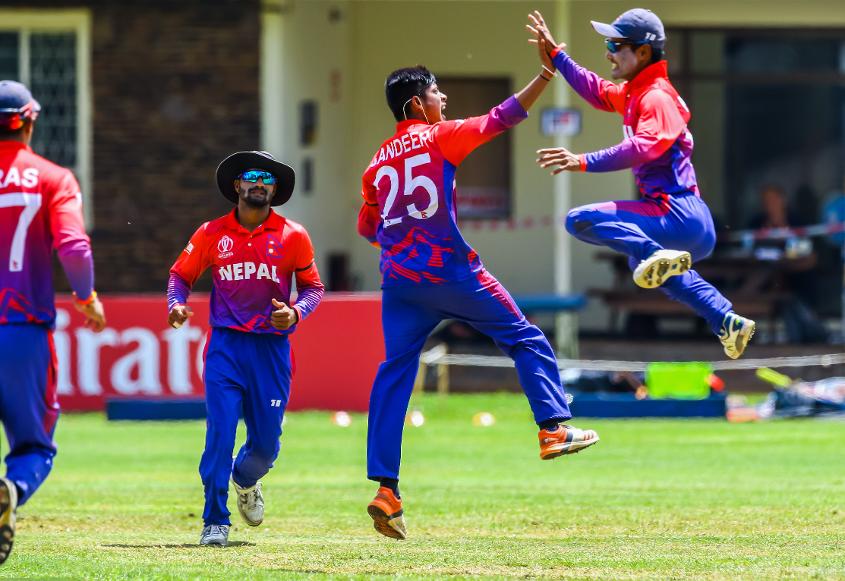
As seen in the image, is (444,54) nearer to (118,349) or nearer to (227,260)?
(118,349)

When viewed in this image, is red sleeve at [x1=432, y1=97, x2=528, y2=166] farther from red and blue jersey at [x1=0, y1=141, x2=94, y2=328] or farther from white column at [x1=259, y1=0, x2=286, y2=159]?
white column at [x1=259, y1=0, x2=286, y2=159]

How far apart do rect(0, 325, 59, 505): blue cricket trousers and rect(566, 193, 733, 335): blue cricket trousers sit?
295cm

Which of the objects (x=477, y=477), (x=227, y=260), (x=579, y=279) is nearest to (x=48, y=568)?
(x=227, y=260)

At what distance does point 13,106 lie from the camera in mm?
7891

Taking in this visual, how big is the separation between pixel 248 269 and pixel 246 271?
1 cm

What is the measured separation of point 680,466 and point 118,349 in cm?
708

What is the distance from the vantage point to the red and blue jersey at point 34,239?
7680mm

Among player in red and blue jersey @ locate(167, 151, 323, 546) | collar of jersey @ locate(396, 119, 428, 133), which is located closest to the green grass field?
player in red and blue jersey @ locate(167, 151, 323, 546)

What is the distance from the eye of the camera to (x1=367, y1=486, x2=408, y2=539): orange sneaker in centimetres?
898

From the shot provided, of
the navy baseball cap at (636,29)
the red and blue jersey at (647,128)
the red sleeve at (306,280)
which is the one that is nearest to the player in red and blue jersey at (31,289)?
the red sleeve at (306,280)

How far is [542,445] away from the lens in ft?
29.5

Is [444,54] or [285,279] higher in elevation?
[444,54]

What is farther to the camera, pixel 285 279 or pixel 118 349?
pixel 118 349

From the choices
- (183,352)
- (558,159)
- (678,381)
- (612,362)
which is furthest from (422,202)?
(612,362)
